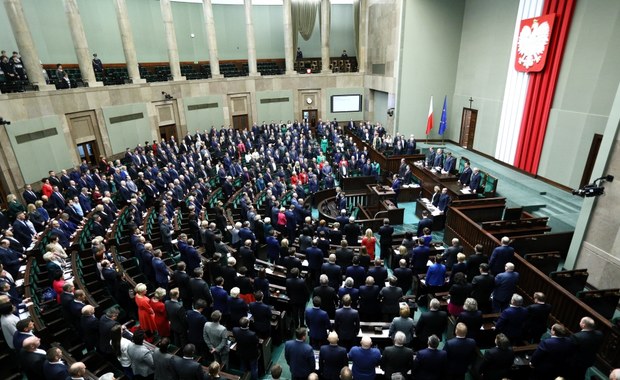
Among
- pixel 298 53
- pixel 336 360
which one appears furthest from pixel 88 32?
pixel 336 360

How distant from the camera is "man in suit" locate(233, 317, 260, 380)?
500 centimetres

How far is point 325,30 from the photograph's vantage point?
79.0 feet

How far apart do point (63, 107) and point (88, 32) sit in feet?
26.5

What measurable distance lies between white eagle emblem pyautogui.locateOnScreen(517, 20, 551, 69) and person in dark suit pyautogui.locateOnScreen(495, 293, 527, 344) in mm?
11422

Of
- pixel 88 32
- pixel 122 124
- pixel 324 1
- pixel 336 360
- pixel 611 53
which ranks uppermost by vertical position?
pixel 324 1

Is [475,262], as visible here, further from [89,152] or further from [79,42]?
[79,42]

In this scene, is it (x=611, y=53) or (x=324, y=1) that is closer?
(x=611, y=53)

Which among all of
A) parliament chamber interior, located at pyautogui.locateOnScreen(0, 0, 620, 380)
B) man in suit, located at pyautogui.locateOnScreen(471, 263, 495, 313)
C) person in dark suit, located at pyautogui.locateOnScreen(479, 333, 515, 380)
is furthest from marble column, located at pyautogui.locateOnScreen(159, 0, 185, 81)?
person in dark suit, located at pyautogui.locateOnScreen(479, 333, 515, 380)

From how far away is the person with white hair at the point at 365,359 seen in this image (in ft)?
14.5

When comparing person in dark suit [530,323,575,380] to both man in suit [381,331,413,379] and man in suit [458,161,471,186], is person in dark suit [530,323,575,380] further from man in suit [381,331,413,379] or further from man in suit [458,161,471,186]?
man in suit [458,161,471,186]

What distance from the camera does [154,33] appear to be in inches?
915

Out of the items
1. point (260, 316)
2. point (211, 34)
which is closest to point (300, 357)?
point (260, 316)

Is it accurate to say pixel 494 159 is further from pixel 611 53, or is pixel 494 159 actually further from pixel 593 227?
pixel 593 227

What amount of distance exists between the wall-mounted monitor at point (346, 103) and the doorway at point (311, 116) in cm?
136
